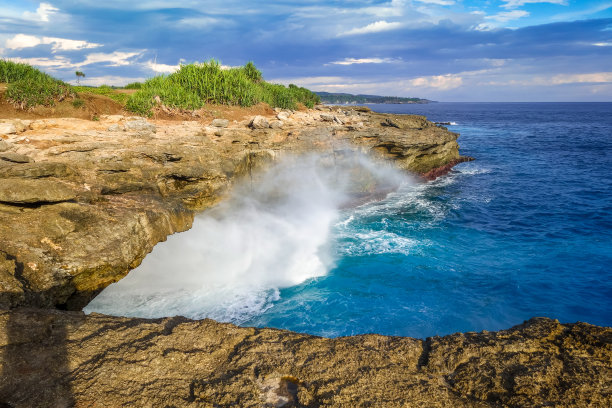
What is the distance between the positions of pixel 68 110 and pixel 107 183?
8.96 metres

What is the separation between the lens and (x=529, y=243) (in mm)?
15977

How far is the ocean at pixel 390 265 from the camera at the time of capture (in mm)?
10938

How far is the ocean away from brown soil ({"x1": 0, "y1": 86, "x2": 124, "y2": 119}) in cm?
901

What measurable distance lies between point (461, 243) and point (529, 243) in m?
3.20

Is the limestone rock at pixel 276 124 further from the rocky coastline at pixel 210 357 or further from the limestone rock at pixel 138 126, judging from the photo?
the rocky coastline at pixel 210 357

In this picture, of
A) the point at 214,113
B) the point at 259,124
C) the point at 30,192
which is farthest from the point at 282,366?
the point at 214,113

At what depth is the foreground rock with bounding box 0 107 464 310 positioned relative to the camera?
24.2 feet

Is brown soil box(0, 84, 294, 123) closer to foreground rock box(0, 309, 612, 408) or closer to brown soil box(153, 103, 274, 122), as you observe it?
brown soil box(153, 103, 274, 122)

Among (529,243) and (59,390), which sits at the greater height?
(59,390)

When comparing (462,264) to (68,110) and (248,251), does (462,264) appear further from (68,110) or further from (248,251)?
(68,110)

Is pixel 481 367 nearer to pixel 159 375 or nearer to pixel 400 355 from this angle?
pixel 400 355

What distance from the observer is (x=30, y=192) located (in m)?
8.04

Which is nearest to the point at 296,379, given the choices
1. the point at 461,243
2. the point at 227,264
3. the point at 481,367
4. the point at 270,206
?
the point at 481,367

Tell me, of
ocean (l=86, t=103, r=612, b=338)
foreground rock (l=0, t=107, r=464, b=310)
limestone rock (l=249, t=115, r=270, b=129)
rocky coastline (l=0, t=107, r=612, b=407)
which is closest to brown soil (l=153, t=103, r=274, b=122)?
foreground rock (l=0, t=107, r=464, b=310)
